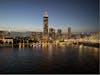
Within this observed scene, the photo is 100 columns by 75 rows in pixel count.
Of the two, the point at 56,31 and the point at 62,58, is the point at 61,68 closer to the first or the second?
the point at 62,58

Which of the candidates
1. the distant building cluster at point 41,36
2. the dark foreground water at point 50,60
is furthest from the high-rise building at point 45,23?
the dark foreground water at point 50,60

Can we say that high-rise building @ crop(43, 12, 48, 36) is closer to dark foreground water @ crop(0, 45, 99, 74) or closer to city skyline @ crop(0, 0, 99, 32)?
city skyline @ crop(0, 0, 99, 32)

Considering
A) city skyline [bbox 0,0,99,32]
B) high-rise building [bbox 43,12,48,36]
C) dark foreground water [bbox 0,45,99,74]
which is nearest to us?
dark foreground water [bbox 0,45,99,74]

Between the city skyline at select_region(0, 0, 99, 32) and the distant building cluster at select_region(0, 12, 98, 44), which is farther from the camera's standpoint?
the distant building cluster at select_region(0, 12, 98, 44)

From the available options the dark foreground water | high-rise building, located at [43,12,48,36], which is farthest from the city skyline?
the dark foreground water

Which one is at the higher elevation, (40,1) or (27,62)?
(40,1)

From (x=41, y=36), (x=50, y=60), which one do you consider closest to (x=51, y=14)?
(x=41, y=36)

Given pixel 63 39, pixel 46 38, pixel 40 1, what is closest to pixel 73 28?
pixel 63 39

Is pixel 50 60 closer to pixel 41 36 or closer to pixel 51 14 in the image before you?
pixel 41 36
